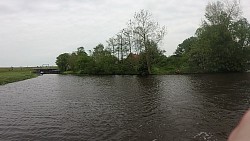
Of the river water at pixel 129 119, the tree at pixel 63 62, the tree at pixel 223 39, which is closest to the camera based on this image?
the river water at pixel 129 119

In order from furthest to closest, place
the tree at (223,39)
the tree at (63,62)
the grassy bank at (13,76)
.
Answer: the tree at (63,62)
the tree at (223,39)
the grassy bank at (13,76)

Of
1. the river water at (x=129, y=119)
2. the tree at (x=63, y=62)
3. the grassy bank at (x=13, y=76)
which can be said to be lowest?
the river water at (x=129, y=119)

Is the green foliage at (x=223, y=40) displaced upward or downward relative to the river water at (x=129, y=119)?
upward

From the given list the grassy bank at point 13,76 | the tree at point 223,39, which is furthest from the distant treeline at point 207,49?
the grassy bank at point 13,76

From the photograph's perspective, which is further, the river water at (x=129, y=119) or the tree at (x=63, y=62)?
the tree at (x=63, y=62)

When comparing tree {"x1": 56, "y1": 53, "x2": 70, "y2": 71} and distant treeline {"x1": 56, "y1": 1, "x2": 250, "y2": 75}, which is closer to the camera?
distant treeline {"x1": 56, "y1": 1, "x2": 250, "y2": 75}

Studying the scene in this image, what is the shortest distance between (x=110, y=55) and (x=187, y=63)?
86.2ft

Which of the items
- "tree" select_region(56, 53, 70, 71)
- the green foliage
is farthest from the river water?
"tree" select_region(56, 53, 70, 71)

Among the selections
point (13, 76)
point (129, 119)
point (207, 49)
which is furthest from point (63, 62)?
point (129, 119)

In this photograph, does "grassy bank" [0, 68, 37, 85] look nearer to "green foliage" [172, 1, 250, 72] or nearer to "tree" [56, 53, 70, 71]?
"tree" [56, 53, 70, 71]

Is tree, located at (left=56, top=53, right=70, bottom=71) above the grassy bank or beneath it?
above

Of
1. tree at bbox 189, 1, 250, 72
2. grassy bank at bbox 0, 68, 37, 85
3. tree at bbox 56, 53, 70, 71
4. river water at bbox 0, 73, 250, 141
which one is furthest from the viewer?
tree at bbox 56, 53, 70, 71

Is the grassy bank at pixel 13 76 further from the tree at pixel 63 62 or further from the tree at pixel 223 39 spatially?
the tree at pixel 223 39

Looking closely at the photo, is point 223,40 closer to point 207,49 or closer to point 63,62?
point 207,49
